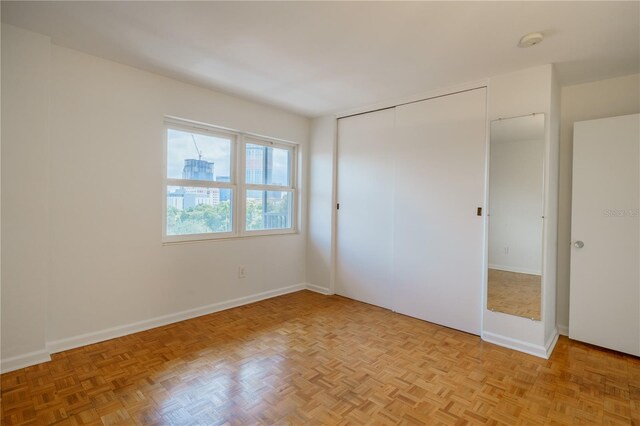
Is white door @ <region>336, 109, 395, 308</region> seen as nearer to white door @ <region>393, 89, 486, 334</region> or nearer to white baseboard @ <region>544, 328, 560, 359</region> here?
white door @ <region>393, 89, 486, 334</region>

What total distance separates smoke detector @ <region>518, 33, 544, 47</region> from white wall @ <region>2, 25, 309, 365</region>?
2.98 metres

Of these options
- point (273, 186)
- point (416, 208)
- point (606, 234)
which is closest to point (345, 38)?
point (416, 208)

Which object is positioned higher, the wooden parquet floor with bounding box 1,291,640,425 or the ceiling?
the ceiling

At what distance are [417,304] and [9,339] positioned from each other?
371 cm

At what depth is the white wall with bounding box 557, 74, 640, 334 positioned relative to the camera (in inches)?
118

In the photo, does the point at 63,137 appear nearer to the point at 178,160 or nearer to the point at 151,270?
the point at 178,160

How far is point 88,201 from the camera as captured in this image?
9.08ft

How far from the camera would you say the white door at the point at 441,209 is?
3.15m

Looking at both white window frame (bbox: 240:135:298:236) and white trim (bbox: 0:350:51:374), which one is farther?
white window frame (bbox: 240:135:298:236)

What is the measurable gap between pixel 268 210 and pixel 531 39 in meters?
3.37

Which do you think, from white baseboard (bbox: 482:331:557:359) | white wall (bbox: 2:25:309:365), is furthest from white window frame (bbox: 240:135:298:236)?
white baseboard (bbox: 482:331:557:359)

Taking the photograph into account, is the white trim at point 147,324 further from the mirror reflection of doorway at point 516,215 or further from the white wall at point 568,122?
the white wall at point 568,122

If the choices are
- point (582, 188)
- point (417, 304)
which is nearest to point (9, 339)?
point (417, 304)

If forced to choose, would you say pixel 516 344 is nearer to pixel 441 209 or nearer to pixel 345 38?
pixel 441 209
